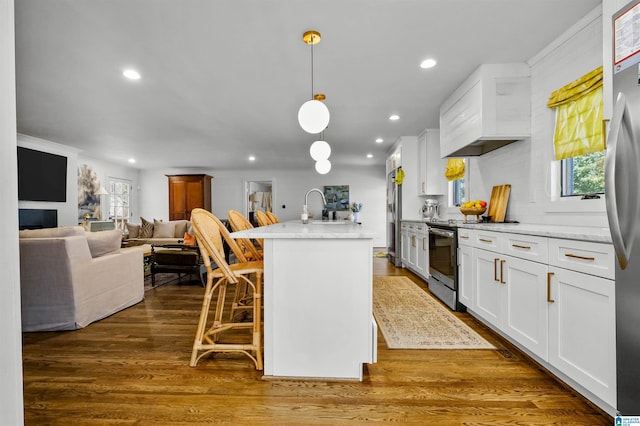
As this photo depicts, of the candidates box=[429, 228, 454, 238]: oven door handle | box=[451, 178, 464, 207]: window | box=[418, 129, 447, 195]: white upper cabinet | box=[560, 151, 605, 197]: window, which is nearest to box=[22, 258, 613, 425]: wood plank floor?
box=[429, 228, 454, 238]: oven door handle

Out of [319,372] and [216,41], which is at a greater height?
[216,41]

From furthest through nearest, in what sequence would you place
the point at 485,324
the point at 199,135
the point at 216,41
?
the point at 199,135 → the point at 485,324 → the point at 216,41

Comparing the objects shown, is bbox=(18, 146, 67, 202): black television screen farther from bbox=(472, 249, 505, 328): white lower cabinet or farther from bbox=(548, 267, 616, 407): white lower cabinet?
bbox=(548, 267, 616, 407): white lower cabinet

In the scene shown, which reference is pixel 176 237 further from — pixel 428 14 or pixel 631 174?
pixel 631 174

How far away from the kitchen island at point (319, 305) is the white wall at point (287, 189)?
7264 mm

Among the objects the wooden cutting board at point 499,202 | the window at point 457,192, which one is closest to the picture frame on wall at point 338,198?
the window at point 457,192

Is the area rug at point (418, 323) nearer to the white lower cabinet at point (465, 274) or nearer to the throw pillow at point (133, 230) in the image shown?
the white lower cabinet at point (465, 274)

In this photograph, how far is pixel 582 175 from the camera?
2365 millimetres

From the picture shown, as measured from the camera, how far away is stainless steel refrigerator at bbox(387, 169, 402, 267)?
5.72 m

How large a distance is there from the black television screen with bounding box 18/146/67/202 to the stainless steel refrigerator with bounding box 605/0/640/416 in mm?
7498

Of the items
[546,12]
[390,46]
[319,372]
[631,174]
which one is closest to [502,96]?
[546,12]

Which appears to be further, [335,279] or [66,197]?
[66,197]

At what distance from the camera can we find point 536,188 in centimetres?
272

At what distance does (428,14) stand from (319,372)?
2.47 meters
